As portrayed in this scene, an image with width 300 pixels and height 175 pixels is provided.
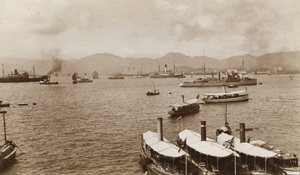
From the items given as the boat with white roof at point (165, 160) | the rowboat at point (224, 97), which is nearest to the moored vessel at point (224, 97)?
the rowboat at point (224, 97)

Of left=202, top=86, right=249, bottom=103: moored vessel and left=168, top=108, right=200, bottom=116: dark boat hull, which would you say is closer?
left=168, top=108, right=200, bottom=116: dark boat hull

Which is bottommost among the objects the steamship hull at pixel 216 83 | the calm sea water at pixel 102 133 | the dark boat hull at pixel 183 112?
the calm sea water at pixel 102 133

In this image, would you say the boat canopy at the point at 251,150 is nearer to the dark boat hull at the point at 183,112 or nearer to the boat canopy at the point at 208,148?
the boat canopy at the point at 208,148

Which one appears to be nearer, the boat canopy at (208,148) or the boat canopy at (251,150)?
the boat canopy at (208,148)

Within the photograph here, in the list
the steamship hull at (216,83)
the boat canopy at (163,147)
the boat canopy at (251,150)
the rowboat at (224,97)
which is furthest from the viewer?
the steamship hull at (216,83)

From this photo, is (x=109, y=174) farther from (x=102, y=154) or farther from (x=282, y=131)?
(x=282, y=131)

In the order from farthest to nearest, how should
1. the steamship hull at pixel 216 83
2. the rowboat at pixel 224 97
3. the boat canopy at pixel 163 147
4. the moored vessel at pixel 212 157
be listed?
1. the steamship hull at pixel 216 83
2. the rowboat at pixel 224 97
3. the boat canopy at pixel 163 147
4. the moored vessel at pixel 212 157

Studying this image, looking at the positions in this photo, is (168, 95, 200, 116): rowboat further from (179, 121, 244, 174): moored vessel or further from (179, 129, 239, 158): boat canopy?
(179, 121, 244, 174): moored vessel

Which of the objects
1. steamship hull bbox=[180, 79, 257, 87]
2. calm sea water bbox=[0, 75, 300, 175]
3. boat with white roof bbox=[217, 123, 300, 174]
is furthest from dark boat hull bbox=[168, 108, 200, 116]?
steamship hull bbox=[180, 79, 257, 87]

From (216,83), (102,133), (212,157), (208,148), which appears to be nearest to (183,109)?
(102,133)
